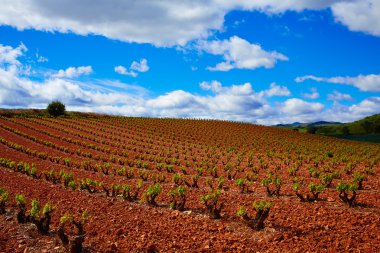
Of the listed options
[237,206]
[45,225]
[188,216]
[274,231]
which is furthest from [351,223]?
[45,225]

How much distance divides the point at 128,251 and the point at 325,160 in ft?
92.1

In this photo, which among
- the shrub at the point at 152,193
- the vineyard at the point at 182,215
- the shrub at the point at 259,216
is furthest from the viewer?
the shrub at the point at 152,193

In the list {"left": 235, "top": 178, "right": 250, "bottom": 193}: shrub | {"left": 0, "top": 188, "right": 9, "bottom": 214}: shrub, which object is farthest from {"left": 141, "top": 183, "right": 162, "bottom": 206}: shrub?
{"left": 0, "top": 188, "right": 9, "bottom": 214}: shrub

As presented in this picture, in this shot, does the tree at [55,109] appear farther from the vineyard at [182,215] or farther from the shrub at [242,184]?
the shrub at [242,184]

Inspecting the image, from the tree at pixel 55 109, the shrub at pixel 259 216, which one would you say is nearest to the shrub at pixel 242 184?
the shrub at pixel 259 216

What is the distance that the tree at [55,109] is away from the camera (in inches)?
3243

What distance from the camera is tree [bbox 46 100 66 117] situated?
82375mm

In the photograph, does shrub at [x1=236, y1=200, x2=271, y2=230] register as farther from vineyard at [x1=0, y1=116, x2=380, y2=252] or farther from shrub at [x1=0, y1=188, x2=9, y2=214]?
shrub at [x1=0, y1=188, x2=9, y2=214]

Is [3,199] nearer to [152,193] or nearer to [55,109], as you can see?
[152,193]

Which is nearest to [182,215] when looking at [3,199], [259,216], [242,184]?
[259,216]

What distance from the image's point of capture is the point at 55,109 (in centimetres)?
8250

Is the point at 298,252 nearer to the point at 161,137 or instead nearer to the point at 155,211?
the point at 155,211

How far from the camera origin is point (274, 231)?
11.2 metres

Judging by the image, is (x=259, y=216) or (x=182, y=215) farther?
(x=182, y=215)
